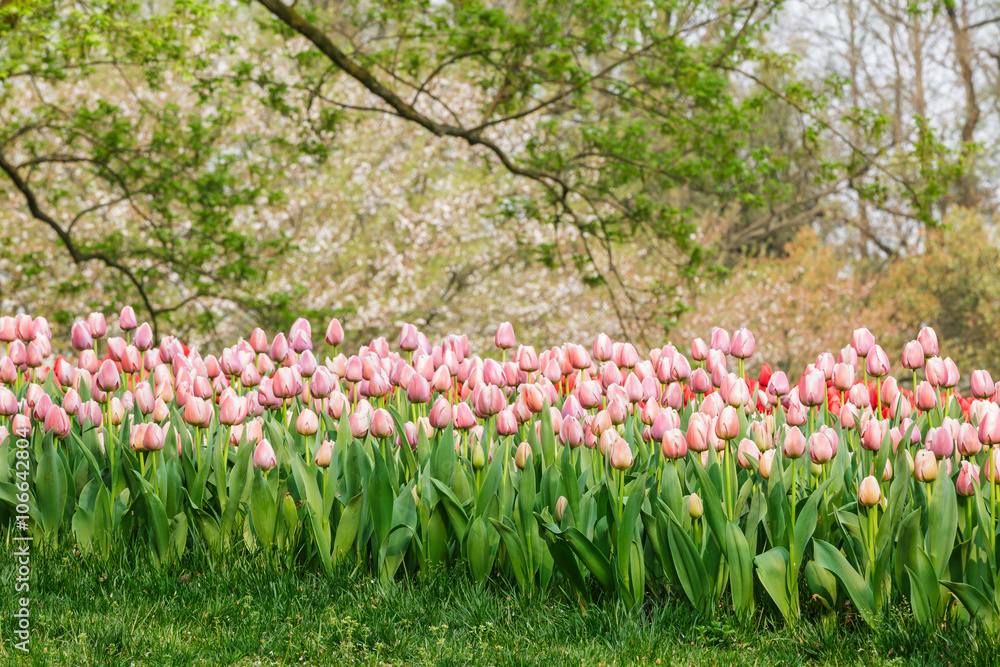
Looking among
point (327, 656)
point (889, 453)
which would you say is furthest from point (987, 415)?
point (327, 656)

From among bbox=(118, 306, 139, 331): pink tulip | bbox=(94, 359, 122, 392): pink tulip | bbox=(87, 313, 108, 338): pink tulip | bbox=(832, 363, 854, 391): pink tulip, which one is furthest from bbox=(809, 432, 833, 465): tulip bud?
bbox=(87, 313, 108, 338): pink tulip

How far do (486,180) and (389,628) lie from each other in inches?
485

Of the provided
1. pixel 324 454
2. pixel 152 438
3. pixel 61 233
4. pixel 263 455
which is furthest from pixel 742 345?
pixel 61 233

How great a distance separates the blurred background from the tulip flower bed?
15.5 ft

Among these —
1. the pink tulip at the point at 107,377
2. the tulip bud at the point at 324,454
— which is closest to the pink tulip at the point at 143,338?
the pink tulip at the point at 107,377

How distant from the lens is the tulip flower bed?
275 cm

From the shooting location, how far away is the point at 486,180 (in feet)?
48.0

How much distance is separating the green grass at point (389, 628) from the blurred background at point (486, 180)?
5.36 metres

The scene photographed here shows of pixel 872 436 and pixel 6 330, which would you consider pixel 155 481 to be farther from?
pixel 872 436

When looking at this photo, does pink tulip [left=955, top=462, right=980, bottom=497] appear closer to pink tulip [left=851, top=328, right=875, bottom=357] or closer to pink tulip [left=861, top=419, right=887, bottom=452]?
pink tulip [left=861, top=419, right=887, bottom=452]

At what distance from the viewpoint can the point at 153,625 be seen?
2.76 meters

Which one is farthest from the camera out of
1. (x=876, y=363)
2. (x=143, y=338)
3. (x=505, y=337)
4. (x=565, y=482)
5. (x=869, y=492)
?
(x=143, y=338)

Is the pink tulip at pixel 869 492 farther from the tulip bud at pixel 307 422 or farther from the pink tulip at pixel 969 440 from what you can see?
the tulip bud at pixel 307 422

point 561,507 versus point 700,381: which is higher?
point 700,381
